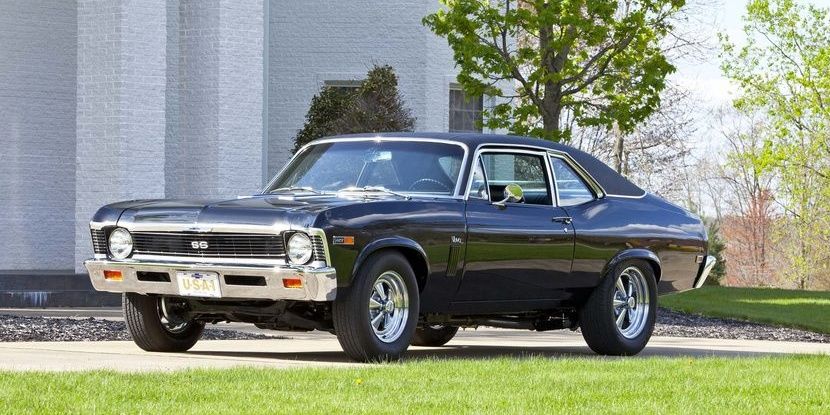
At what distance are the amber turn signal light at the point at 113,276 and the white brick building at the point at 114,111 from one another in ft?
28.8

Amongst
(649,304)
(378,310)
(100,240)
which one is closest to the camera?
(378,310)

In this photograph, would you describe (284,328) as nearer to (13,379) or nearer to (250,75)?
(13,379)

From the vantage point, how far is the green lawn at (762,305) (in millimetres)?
20609

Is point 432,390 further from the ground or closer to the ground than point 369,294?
closer to the ground

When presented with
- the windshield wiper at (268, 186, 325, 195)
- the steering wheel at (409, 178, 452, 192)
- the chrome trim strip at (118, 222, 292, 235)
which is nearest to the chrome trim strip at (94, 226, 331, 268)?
the chrome trim strip at (118, 222, 292, 235)

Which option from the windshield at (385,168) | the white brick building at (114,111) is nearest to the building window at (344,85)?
the white brick building at (114,111)

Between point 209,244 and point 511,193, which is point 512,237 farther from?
point 209,244

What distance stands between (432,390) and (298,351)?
3603 mm

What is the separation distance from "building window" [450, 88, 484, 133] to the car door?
48.6ft

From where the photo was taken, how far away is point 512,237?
11.1 m

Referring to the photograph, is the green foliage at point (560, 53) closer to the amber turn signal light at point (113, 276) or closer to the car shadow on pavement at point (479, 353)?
the car shadow on pavement at point (479, 353)

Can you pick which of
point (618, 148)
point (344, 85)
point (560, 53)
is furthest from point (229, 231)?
point (618, 148)

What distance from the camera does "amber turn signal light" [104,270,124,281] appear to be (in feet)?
33.9

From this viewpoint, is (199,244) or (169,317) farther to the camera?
(169,317)
